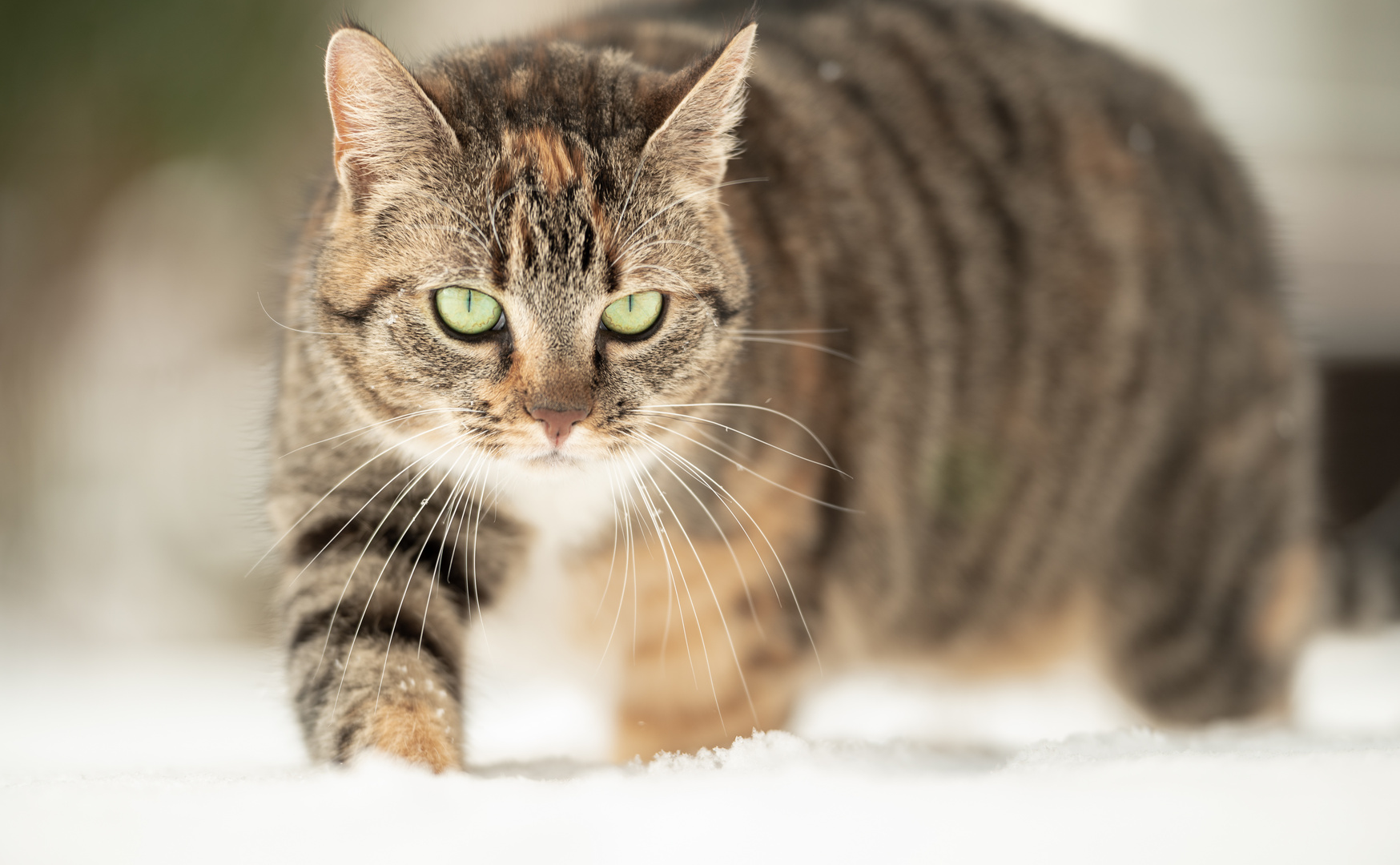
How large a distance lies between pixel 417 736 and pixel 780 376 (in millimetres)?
561

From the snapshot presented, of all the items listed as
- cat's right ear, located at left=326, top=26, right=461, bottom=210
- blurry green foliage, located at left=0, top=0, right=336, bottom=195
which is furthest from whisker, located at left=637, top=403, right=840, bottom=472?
blurry green foliage, located at left=0, top=0, right=336, bottom=195

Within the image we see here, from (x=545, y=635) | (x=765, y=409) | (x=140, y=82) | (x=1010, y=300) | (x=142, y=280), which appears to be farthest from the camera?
(x=142, y=280)

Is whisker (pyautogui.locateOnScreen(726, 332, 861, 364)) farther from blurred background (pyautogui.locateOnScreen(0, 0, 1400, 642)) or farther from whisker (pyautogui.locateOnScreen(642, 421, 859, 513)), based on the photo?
blurred background (pyautogui.locateOnScreen(0, 0, 1400, 642))

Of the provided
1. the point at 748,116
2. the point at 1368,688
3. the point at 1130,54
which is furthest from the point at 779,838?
the point at 1130,54

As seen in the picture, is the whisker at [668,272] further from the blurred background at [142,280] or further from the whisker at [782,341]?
the blurred background at [142,280]

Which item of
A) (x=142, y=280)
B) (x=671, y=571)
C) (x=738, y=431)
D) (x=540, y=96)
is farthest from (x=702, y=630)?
(x=142, y=280)

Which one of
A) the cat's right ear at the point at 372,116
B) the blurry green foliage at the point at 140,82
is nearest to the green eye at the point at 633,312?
the cat's right ear at the point at 372,116

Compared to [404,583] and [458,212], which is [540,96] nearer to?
[458,212]

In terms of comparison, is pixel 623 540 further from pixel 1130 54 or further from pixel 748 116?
pixel 1130 54

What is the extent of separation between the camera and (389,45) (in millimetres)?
934

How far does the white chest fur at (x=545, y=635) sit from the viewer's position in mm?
1062

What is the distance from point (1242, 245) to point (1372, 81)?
1643 mm

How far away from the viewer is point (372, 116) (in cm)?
94

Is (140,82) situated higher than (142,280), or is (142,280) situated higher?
(140,82)
